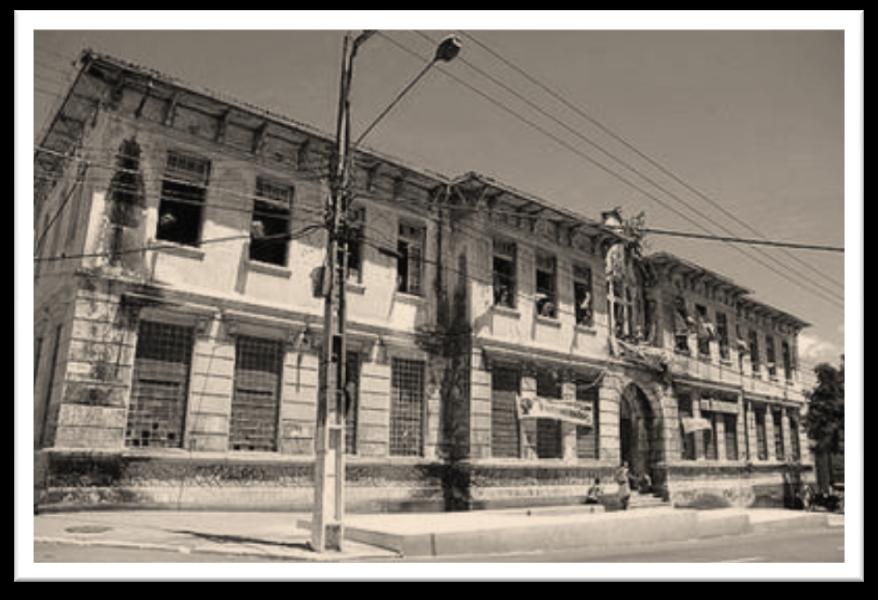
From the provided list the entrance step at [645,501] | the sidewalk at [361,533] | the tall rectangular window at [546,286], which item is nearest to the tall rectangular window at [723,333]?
the entrance step at [645,501]

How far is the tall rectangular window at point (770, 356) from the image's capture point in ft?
112

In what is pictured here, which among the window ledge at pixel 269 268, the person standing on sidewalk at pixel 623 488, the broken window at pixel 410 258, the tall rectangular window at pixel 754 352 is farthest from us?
the tall rectangular window at pixel 754 352

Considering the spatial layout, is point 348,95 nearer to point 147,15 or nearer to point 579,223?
point 147,15

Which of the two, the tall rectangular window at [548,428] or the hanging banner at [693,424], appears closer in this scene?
the tall rectangular window at [548,428]

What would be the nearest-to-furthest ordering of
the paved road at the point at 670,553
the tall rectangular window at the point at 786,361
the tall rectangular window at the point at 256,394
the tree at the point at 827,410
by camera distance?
the paved road at the point at 670,553 < the tall rectangular window at the point at 256,394 < the tree at the point at 827,410 < the tall rectangular window at the point at 786,361

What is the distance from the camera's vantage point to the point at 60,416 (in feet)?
44.4

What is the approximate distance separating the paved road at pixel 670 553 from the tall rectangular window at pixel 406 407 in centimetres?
600

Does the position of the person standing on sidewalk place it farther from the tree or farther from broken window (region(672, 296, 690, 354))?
the tree

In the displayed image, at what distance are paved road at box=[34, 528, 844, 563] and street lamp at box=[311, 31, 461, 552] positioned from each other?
1.12 meters

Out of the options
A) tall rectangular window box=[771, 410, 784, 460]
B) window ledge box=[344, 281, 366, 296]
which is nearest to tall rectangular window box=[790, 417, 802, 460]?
tall rectangular window box=[771, 410, 784, 460]

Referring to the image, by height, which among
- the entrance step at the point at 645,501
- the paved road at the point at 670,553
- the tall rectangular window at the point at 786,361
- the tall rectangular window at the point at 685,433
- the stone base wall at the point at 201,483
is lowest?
the entrance step at the point at 645,501

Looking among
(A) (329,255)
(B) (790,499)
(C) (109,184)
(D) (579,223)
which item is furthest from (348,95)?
(B) (790,499)

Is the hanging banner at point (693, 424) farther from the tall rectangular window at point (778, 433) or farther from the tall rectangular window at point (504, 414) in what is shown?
the tall rectangular window at point (504, 414)

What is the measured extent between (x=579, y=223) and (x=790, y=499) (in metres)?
17.3
